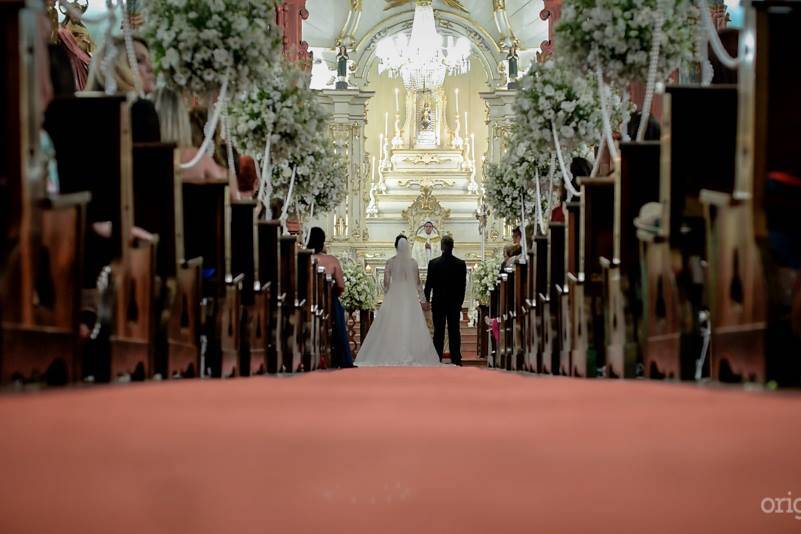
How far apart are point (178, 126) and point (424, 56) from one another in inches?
522

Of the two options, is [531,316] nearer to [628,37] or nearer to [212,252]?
[628,37]

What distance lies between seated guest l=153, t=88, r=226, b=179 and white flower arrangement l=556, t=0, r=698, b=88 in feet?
8.14

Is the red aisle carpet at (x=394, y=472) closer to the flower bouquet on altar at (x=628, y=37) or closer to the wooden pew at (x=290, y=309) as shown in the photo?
the flower bouquet on altar at (x=628, y=37)

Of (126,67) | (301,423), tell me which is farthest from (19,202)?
(126,67)

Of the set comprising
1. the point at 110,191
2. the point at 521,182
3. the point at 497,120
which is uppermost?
the point at 497,120

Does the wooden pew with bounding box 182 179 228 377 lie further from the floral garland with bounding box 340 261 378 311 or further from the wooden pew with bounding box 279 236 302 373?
the floral garland with bounding box 340 261 378 311

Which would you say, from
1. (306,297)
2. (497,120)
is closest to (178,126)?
(306,297)

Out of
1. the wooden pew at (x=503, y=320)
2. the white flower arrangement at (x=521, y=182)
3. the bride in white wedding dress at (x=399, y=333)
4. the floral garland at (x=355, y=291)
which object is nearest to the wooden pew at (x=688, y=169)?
the white flower arrangement at (x=521, y=182)

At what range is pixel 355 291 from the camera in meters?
17.2

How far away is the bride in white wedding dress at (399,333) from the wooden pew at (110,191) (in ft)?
30.7

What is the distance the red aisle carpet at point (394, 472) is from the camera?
1185 mm

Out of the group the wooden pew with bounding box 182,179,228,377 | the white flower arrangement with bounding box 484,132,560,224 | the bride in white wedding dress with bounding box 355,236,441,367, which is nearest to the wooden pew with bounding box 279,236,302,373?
the wooden pew with bounding box 182,179,228,377

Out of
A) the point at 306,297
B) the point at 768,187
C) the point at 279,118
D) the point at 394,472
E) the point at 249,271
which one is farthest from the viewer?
the point at 279,118

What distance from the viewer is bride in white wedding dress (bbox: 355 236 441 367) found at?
13.9m
